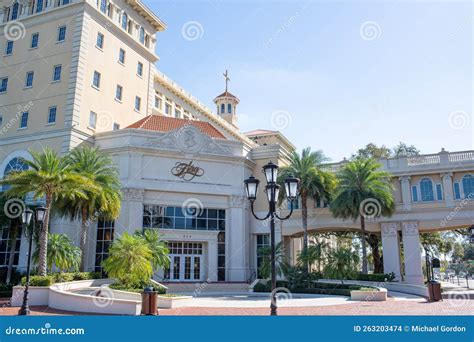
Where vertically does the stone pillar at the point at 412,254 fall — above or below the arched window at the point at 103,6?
below

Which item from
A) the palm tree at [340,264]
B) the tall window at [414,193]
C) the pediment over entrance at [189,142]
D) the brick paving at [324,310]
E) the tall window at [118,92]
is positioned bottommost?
the brick paving at [324,310]

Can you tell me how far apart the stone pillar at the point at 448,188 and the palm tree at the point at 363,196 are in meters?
4.69

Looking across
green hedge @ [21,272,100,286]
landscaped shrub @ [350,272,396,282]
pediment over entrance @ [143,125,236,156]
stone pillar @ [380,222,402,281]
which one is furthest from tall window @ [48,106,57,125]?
stone pillar @ [380,222,402,281]

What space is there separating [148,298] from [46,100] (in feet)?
82.9

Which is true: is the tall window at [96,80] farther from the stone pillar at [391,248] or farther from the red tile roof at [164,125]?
the stone pillar at [391,248]

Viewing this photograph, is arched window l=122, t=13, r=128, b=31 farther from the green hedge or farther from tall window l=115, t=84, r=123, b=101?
the green hedge

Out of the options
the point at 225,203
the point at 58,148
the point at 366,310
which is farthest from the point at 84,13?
the point at 366,310

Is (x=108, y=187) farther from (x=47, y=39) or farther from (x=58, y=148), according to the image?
(x=47, y=39)

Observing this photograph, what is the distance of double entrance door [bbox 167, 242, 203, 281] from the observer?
34.2 m

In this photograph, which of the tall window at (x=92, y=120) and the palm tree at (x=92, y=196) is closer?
the palm tree at (x=92, y=196)

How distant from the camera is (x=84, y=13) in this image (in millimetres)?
35375

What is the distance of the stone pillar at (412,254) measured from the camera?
34.1 metres
